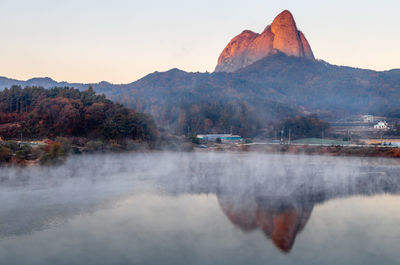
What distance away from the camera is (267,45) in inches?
5123

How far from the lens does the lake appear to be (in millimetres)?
8523

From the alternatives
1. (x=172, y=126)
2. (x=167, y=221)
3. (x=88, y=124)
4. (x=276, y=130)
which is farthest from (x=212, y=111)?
(x=167, y=221)

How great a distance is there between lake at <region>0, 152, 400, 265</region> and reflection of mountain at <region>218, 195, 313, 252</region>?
31 millimetres

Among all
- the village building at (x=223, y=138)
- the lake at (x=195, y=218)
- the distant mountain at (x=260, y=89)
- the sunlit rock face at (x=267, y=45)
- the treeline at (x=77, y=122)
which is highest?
the sunlit rock face at (x=267, y=45)

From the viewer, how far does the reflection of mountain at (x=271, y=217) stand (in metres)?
10.0

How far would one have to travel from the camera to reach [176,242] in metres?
9.27

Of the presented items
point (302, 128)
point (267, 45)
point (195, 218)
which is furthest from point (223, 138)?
point (267, 45)

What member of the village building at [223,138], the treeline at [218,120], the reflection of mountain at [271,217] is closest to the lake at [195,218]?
the reflection of mountain at [271,217]

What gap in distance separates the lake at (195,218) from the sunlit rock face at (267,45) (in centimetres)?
10942

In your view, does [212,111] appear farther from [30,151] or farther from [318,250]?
[318,250]

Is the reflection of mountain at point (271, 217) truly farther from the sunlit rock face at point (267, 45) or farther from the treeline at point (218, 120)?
the sunlit rock face at point (267, 45)

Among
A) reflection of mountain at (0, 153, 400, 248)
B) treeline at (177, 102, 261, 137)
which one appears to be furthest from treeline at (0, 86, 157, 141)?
treeline at (177, 102, 261, 137)

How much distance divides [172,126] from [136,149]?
22.1m

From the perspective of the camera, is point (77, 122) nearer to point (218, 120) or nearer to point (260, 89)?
point (218, 120)
